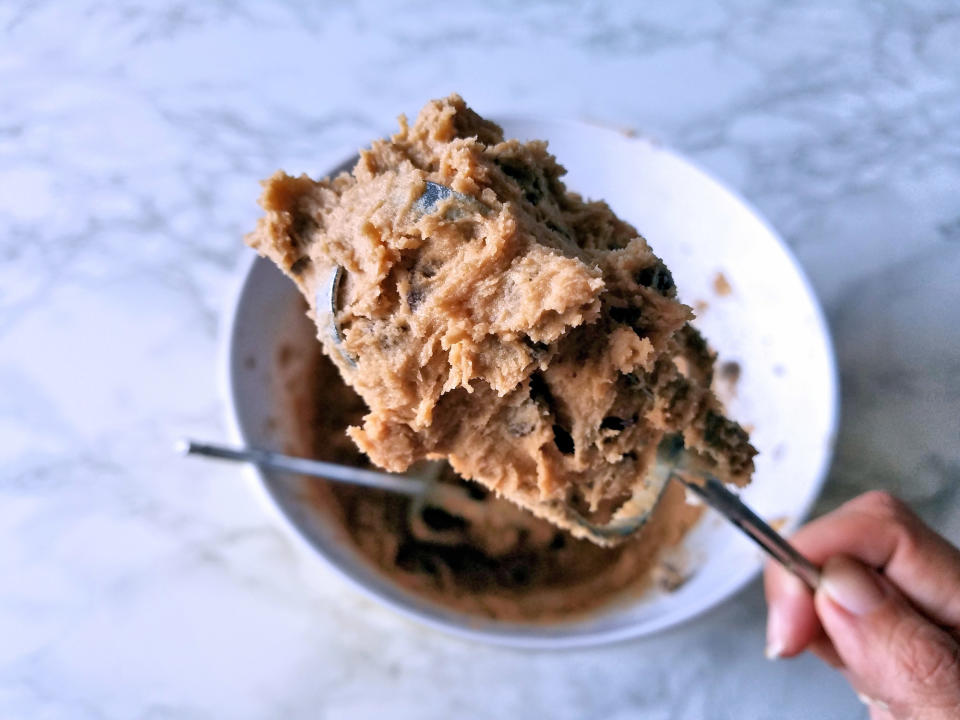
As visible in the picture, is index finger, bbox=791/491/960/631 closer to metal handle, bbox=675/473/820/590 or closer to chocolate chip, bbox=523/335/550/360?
metal handle, bbox=675/473/820/590

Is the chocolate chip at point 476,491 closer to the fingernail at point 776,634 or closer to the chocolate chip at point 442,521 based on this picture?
the chocolate chip at point 442,521

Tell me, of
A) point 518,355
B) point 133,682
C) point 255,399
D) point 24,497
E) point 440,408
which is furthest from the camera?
point 24,497

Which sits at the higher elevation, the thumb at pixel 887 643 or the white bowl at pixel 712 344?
the white bowl at pixel 712 344

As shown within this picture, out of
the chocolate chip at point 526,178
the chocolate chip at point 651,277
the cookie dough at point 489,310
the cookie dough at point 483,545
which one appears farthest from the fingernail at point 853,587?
the chocolate chip at point 526,178

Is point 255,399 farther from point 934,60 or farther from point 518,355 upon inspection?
point 934,60

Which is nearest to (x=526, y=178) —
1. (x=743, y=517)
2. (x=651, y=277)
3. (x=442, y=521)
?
(x=651, y=277)

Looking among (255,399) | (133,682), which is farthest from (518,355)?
(133,682)

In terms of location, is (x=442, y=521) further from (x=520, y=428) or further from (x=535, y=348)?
(x=535, y=348)

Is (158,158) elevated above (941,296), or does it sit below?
above
